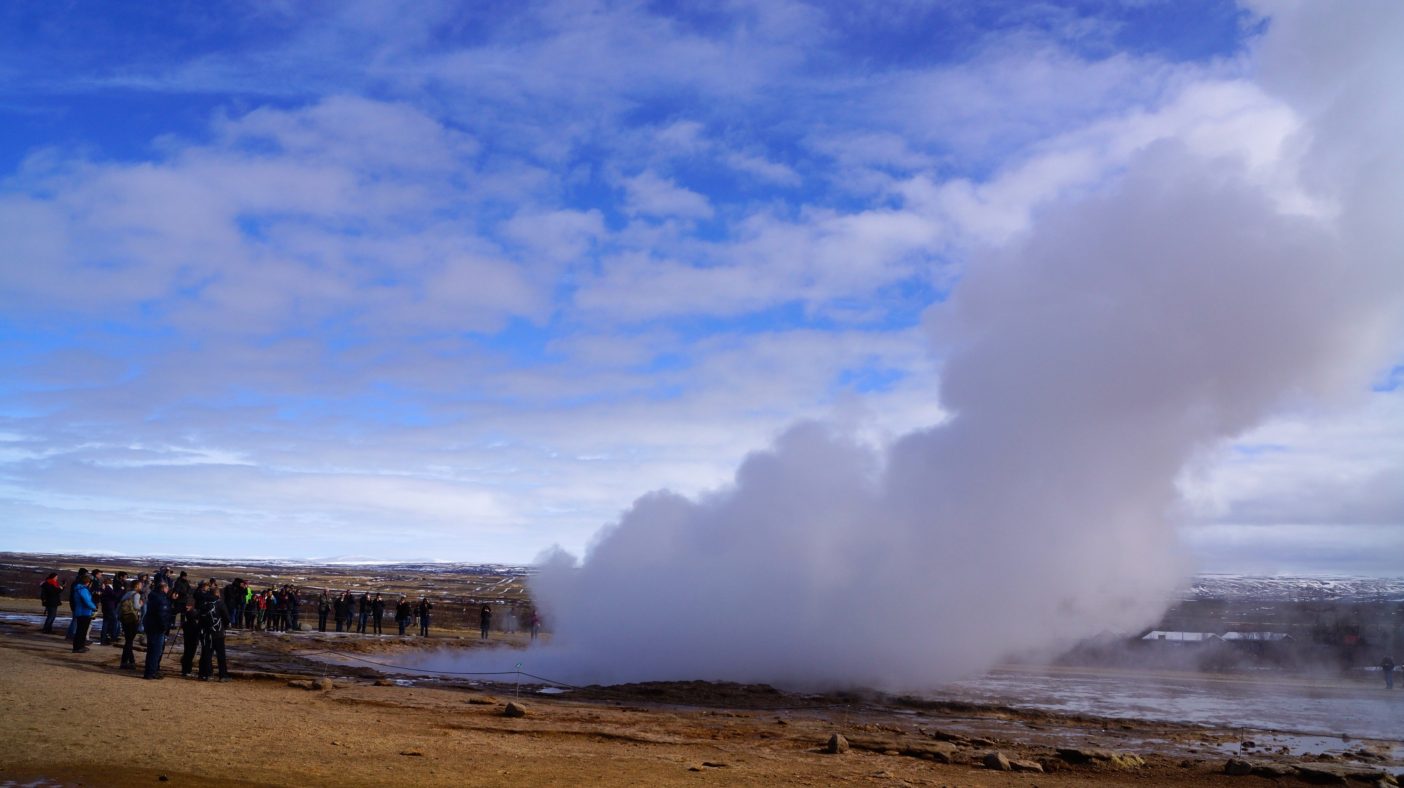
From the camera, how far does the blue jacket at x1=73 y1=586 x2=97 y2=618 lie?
67.6ft

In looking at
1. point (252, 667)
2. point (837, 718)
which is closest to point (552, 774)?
point (837, 718)

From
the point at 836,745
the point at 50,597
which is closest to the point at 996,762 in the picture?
the point at 836,745

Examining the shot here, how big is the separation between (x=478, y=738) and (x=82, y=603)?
11849 mm

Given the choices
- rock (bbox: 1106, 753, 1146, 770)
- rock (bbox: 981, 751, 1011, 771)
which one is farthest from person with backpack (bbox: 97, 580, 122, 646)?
rock (bbox: 1106, 753, 1146, 770)

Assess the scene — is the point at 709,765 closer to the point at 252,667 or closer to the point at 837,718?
the point at 837,718

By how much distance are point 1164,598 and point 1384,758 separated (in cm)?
1742

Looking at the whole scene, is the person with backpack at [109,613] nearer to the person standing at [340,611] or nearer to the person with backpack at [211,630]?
the person with backpack at [211,630]

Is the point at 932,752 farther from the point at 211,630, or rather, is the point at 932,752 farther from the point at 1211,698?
the point at 1211,698

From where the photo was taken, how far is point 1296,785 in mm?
14234

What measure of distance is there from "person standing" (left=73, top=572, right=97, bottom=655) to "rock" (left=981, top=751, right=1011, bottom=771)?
61.8ft

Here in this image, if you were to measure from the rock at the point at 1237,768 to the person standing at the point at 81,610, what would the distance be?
22.5 m

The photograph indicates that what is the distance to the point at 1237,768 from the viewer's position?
14805 mm

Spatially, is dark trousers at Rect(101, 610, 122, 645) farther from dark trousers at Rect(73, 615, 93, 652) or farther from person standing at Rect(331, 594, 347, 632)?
person standing at Rect(331, 594, 347, 632)

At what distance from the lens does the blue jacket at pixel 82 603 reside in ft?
67.6
